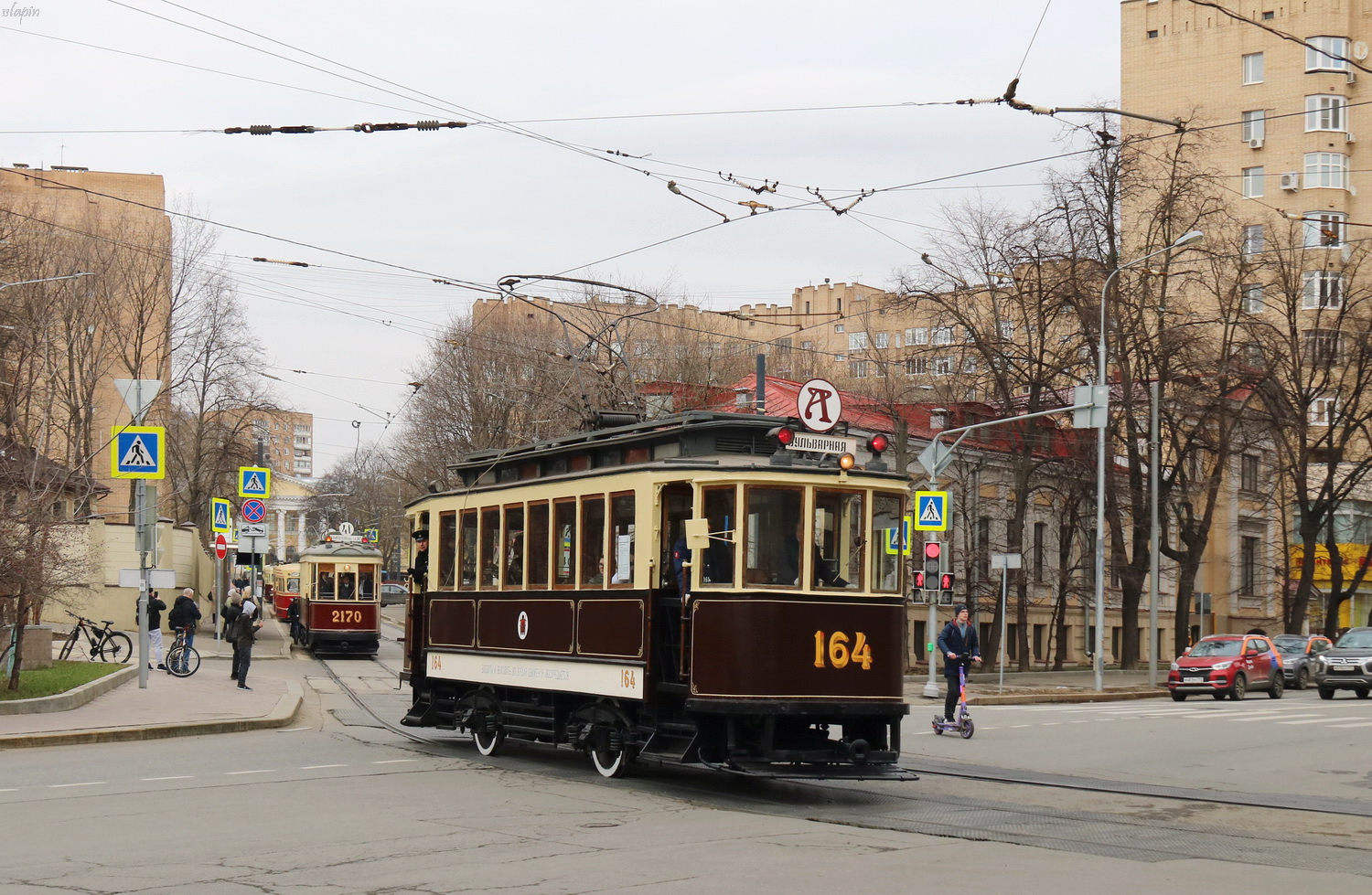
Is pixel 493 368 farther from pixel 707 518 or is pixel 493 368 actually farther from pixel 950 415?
pixel 707 518

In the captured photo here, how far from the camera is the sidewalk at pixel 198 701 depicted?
60.4 feet

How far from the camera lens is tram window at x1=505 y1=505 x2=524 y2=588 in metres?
16.2

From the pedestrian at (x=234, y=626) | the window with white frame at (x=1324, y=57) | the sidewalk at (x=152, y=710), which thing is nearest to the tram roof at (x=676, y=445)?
the sidewalk at (x=152, y=710)

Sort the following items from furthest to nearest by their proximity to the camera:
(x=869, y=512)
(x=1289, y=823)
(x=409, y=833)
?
(x=869, y=512) → (x=1289, y=823) → (x=409, y=833)

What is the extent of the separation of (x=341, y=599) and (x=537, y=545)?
87.9ft

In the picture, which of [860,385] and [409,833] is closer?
[409,833]

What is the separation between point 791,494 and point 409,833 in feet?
14.7

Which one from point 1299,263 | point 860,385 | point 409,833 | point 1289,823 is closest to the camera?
point 409,833

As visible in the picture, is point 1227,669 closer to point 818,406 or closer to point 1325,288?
point 1325,288

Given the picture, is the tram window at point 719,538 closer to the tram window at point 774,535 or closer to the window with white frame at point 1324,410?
the tram window at point 774,535

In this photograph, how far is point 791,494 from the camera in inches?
527

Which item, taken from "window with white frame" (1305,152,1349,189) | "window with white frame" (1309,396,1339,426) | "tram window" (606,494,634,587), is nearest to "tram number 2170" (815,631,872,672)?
"tram window" (606,494,634,587)

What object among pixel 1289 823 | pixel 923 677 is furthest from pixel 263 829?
pixel 923 677

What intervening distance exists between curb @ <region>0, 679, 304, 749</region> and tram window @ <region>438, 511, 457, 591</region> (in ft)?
13.1
